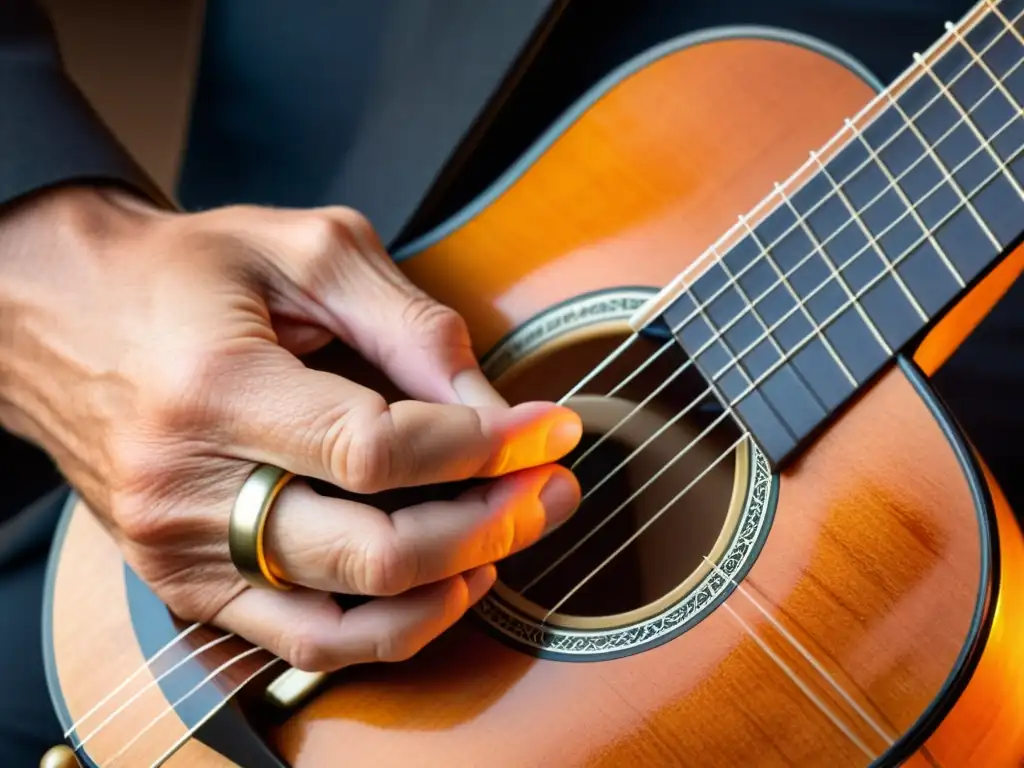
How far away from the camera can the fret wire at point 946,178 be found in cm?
53

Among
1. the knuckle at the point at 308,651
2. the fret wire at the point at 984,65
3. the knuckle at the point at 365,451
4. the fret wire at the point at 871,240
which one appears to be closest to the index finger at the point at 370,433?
the knuckle at the point at 365,451

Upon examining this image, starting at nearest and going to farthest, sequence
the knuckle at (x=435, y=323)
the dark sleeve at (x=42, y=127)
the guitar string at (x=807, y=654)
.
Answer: the guitar string at (x=807, y=654) < the knuckle at (x=435, y=323) < the dark sleeve at (x=42, y=127)

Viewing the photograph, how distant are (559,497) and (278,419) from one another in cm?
18

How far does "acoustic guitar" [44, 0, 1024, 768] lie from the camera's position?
522 mm

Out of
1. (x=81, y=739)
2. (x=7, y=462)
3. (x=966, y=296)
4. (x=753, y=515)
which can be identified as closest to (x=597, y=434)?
(x=753, y=515)

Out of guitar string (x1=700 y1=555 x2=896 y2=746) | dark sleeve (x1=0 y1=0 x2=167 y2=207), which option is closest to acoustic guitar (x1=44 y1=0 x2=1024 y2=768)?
guitar string (x1=700 y1=555 x2=896 y2=746)

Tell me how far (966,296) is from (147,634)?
1.88 feet

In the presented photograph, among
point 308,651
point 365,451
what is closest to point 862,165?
point 365,451

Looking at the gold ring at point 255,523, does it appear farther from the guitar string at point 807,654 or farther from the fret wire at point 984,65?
the fret wire at point 984,65

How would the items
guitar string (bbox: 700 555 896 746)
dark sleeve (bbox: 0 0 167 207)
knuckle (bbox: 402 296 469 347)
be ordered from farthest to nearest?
dark sleeve (bbox: 0 0 167 207) → knuckle (bbox: 402 296 469 347) → guitar string (bbox: 700 555 896 746)

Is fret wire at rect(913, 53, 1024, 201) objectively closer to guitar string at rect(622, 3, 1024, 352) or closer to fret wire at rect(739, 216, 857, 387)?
guitar string at rect(622, 3, 1024, 352)

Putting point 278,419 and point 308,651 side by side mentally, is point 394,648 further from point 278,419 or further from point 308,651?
point 278,419

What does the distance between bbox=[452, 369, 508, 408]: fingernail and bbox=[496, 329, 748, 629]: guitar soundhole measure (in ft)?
0.20

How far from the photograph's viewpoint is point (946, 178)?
0.55 m
